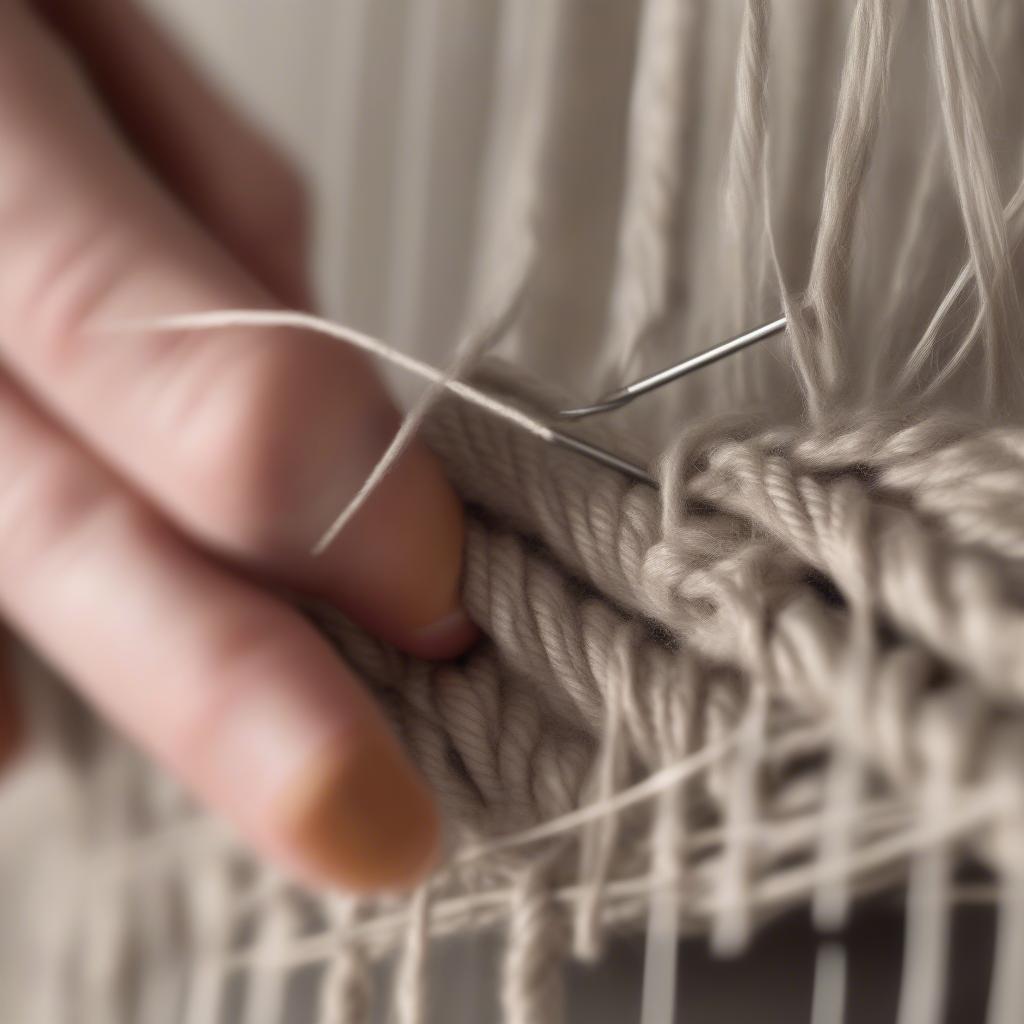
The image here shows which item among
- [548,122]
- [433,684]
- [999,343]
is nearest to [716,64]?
[548,122]

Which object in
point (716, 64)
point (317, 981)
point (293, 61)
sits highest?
point (293, 61)

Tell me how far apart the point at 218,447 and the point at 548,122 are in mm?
288

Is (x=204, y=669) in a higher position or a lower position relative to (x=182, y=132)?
lower

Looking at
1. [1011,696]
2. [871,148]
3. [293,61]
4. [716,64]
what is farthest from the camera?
[293,61]

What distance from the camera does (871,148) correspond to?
0.34 metres

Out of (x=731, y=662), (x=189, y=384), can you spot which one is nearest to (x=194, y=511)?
(x=189, y=384)

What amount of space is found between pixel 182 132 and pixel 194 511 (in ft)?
0.57

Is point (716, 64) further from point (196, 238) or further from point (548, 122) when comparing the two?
point (196, 238)

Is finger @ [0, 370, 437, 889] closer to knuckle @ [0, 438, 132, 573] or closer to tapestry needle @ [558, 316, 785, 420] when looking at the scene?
knuckle @ [0, 438, 132, 573]

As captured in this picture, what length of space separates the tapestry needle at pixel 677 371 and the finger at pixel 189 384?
0.21 feet

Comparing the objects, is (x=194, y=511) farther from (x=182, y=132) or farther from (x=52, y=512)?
(x=182, y=132)

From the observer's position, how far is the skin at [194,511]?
264mm

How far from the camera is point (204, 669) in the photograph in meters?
0.27

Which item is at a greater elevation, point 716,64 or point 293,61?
point 293,61
